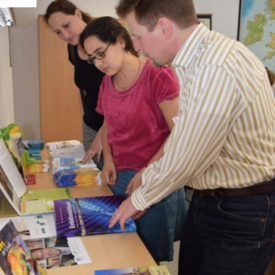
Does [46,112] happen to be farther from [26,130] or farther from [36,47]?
[36,47]

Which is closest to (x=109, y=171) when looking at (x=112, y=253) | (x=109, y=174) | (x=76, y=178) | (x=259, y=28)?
(x=109, y=174)

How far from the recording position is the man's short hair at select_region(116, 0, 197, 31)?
995 mm

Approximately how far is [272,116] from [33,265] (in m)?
0.83

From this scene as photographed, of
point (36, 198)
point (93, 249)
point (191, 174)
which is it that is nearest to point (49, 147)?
point (36, 198)

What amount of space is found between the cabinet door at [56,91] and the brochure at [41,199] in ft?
7.96

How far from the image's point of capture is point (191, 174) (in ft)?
3.31

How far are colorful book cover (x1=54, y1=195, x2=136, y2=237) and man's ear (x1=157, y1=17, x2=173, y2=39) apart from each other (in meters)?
0.67

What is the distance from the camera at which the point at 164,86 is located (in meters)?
1.43

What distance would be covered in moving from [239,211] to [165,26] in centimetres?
62

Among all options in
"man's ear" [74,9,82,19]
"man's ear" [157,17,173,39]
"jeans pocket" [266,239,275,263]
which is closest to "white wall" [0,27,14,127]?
"man's ear" [74,9,82,19]

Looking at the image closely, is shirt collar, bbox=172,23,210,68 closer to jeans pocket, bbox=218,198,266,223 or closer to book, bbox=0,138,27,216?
jeans pocket, bbox=218,198,266,223

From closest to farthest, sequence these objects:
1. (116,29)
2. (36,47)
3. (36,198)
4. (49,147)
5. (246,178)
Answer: (246,178)
(36,198)
(116,29)
(49,147)
(36,47)

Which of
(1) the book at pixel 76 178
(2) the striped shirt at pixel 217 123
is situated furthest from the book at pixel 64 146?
(2) the striped shirt at pixel 217 123

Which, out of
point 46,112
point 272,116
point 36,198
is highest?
point 272,116
